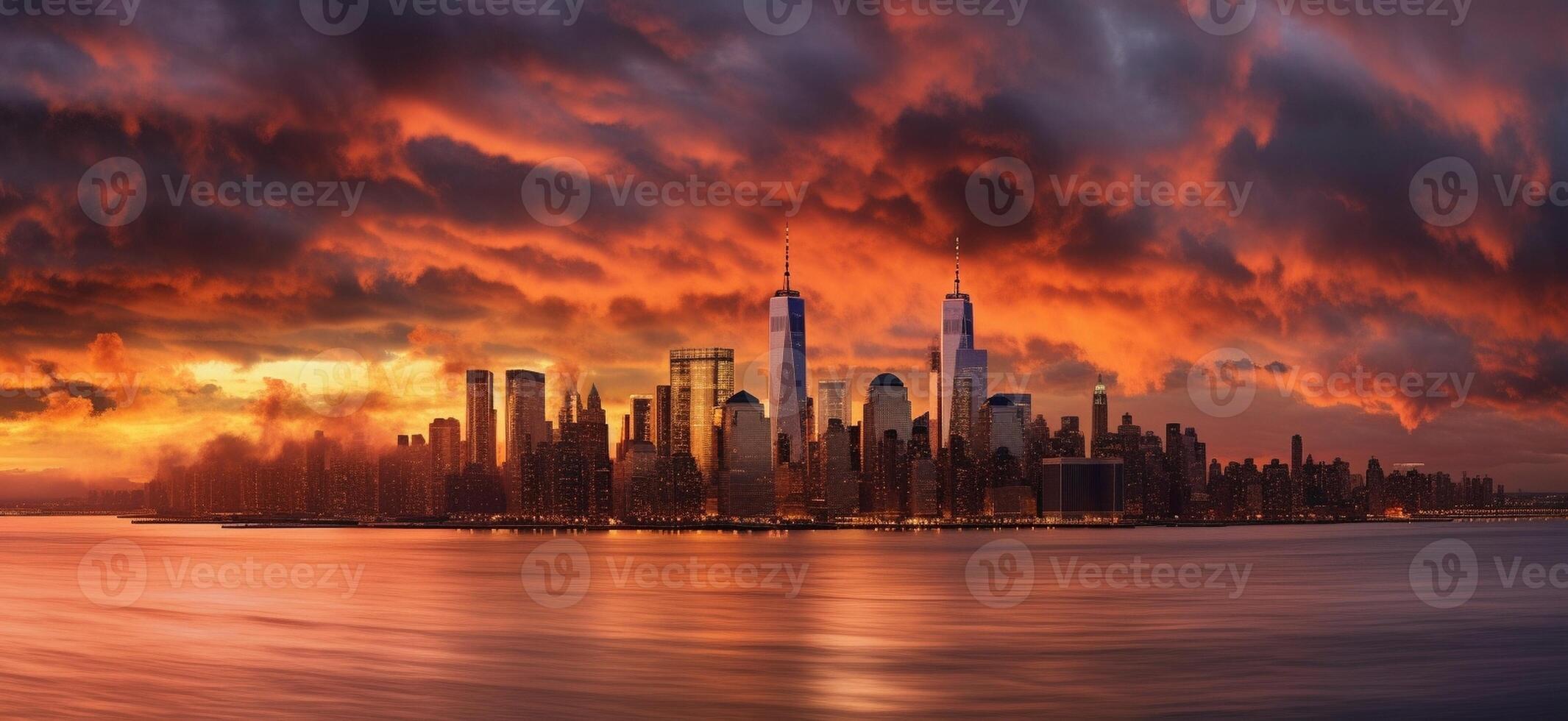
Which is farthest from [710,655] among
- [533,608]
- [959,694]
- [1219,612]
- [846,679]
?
[1219,612]

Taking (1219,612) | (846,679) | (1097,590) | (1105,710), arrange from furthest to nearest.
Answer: (1097,590) → (1219,612) → (846,679) → (1105,710)

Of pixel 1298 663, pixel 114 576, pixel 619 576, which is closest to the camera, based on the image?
pixel 1298 663

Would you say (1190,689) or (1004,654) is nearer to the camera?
(1190,689)

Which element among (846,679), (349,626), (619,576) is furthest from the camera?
(619,576)

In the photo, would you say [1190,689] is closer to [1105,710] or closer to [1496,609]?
[1105,710]

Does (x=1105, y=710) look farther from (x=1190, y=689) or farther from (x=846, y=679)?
(x=846, y=679)

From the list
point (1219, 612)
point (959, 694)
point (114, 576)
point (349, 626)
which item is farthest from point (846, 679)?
point (114, 576)
